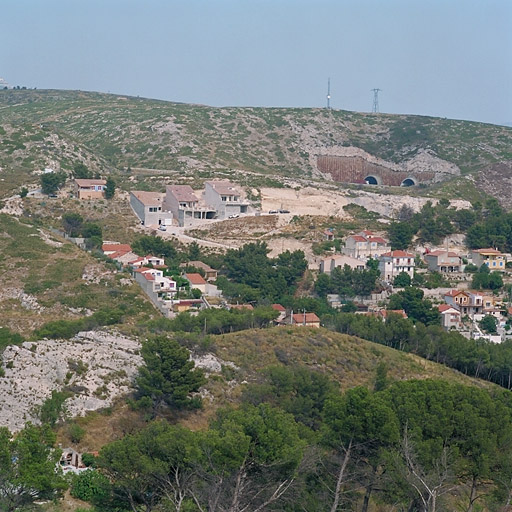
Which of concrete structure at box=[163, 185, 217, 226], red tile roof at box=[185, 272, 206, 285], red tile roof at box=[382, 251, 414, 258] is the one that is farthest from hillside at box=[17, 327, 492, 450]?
concrete structure at box=[163, 185, 217, 226]

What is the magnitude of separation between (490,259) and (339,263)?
11.3m

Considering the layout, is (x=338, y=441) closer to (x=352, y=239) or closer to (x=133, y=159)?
(x=352, y=239)

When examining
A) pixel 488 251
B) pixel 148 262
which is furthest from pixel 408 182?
pixel 148 262

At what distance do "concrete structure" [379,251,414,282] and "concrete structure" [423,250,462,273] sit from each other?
242 centimetres

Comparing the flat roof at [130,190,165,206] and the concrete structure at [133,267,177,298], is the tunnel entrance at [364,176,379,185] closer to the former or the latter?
the flat roof at [130,190,165,206]

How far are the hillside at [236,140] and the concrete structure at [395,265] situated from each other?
17964 millimetres

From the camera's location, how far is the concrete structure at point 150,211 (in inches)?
2480

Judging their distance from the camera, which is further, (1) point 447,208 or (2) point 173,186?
(1) point 447,208

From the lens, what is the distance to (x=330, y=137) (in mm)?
104188

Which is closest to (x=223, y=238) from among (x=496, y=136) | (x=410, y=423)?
(x=410, y=423)

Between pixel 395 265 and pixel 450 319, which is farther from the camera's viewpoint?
pixel 395 265

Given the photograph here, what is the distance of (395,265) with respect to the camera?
5875 centimetres

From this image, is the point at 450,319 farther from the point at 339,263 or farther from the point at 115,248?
the point at 115,248

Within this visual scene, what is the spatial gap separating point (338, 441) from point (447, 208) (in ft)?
A: 172
